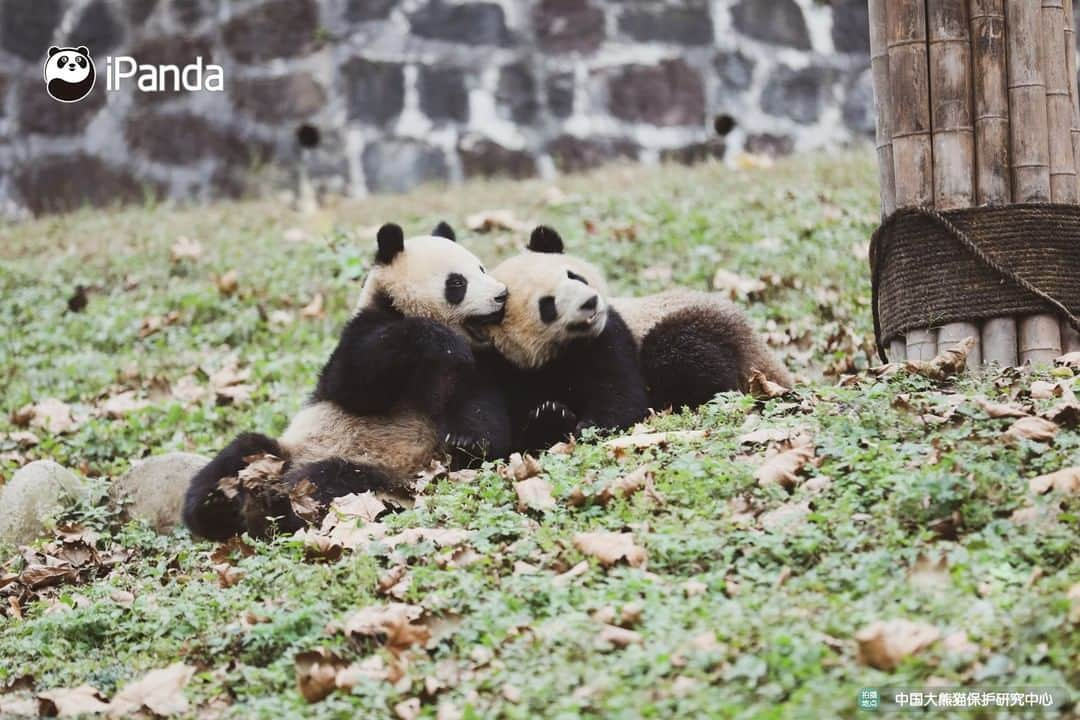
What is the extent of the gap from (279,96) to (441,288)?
7267mm

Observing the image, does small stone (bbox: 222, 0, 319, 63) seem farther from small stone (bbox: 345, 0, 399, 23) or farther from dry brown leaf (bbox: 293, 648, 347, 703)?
dry brown leaf (bbox: 293, 648, 347, 703)

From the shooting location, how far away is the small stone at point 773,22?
13.7 m

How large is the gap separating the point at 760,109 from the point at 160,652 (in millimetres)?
9930

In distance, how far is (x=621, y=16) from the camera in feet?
44.8

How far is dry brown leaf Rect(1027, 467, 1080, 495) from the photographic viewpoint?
15.5ft

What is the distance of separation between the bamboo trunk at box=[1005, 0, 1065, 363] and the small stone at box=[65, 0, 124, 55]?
9402 mm

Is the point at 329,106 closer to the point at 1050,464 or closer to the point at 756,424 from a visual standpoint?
the point at 756,424

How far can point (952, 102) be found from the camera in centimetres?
650

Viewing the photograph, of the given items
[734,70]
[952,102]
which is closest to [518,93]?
[734,70]

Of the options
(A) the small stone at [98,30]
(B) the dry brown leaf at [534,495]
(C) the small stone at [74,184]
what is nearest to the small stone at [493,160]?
(C) the small stone at [74,184]

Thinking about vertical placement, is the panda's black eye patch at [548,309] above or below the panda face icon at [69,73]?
below

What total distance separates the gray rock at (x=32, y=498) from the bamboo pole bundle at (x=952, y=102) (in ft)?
14.9

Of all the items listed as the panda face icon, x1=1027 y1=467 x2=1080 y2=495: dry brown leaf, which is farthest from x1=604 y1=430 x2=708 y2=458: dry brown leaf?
the panda face icon

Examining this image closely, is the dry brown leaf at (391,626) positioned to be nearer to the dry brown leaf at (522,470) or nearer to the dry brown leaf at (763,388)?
the dry brown leaf at (522,470)
